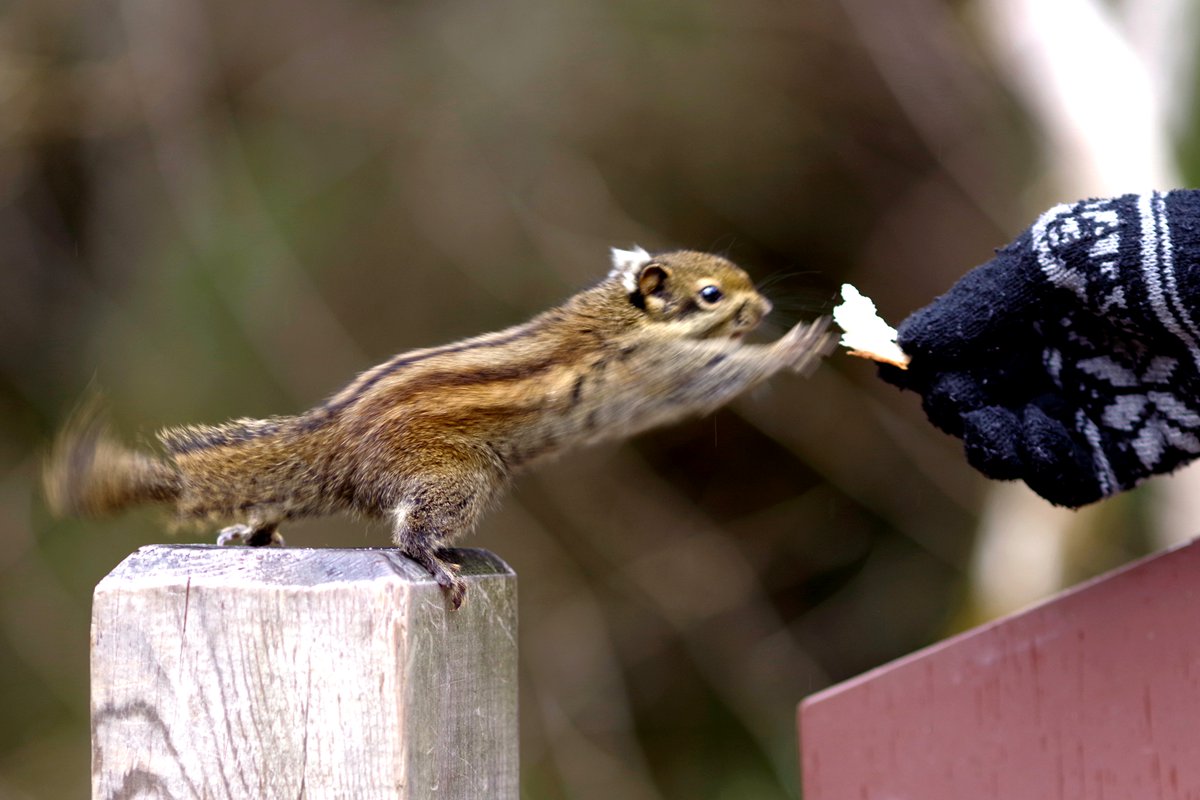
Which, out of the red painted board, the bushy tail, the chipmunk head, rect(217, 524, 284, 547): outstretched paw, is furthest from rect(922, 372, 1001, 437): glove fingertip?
the bushy tail

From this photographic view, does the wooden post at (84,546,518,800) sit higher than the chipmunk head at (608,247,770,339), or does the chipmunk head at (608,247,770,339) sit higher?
the chipmunk head at (608,247,770,339)

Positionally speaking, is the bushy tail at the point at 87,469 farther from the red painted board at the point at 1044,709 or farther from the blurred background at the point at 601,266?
the blurred background at the point at 601,266

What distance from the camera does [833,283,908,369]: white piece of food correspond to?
1.34 m

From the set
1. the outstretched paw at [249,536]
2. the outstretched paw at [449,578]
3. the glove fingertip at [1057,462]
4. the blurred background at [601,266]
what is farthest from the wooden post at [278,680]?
the blurred background at [601,266]

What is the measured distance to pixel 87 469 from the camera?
148cm

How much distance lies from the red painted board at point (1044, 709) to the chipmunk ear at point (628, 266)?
32.0 inches

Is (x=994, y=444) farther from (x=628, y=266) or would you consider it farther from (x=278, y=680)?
(x=628, y=266)

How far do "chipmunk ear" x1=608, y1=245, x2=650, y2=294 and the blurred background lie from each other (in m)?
1.71

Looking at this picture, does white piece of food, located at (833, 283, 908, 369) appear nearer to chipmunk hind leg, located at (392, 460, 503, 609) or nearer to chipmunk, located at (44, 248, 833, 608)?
chipmunk, located at (44, 248, 833, 608)

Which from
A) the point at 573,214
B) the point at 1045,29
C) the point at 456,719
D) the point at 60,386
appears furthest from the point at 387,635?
the point at 60,386

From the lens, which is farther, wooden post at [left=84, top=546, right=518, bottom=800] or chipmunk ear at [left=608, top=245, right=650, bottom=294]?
chipmunk ear at [left=608, top=245, right=650, bottom=294]

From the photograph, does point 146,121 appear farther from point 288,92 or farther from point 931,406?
point 931,406

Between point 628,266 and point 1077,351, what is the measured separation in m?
0.88

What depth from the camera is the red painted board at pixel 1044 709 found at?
3.85ft
